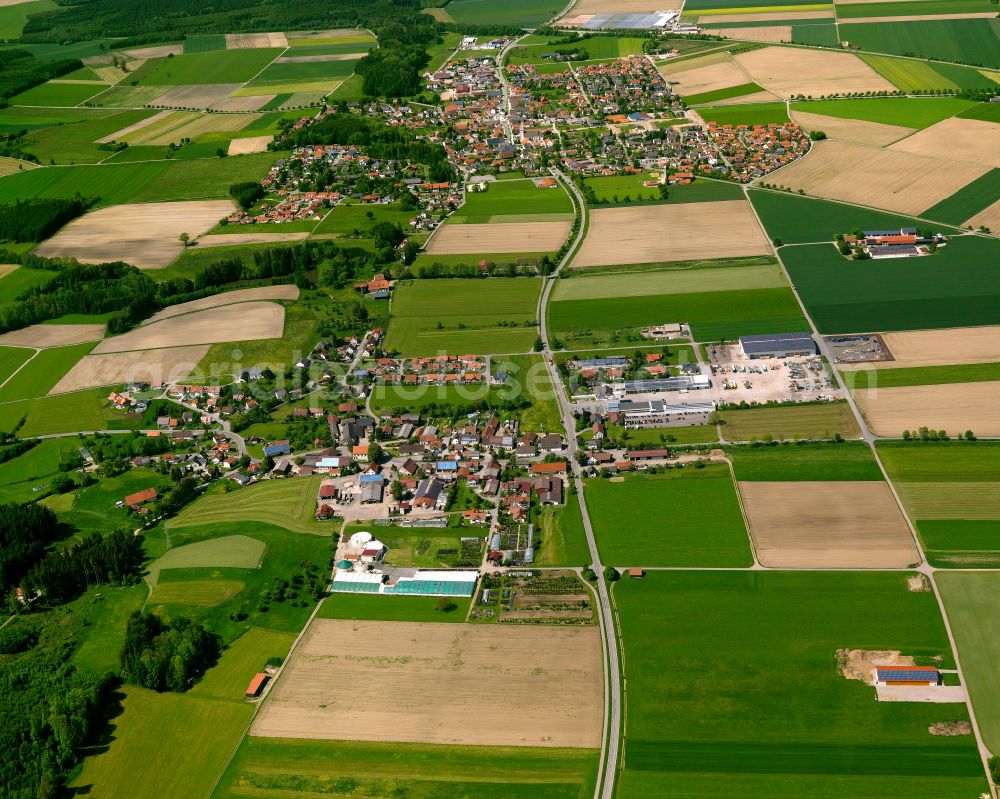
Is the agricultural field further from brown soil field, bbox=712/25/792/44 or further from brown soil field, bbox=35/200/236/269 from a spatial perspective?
brown soil field, bbox=712/25/792/44

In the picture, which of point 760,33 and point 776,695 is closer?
point 776,695

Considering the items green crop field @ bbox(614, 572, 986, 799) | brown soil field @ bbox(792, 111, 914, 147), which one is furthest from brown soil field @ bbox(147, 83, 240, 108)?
green crop field @ bbox(614, 572, 986, 799)

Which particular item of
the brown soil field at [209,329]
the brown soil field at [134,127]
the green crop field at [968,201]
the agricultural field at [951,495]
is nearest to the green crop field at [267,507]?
the brown soil field at [209,329]

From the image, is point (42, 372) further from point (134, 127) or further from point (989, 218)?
point (989, 218)

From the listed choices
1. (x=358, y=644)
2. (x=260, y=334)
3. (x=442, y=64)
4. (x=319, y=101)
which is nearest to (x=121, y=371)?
(x=260, y=334)

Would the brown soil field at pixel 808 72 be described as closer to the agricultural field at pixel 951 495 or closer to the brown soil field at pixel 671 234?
the brown soil field at pixel 671 234

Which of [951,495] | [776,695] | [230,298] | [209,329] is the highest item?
[230,298]

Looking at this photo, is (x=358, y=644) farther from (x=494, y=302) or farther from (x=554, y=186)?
(x=554, y=186)

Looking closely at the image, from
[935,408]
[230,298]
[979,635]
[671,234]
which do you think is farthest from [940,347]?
[230,298]
